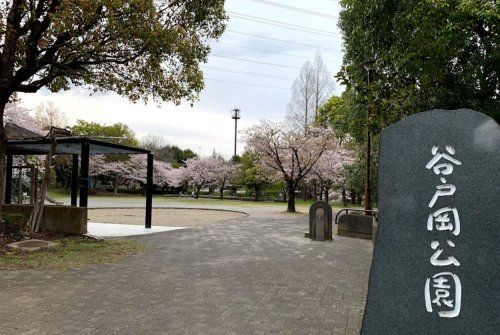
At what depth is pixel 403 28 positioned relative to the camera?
31.1ft

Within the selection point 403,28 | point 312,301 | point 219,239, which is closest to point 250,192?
point 219,239

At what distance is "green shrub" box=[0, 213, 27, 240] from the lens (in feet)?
32.6

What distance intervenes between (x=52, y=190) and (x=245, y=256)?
40.2 metres

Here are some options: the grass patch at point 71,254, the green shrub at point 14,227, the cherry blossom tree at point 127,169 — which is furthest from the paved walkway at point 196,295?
the cherry blossom tree at point 127,169

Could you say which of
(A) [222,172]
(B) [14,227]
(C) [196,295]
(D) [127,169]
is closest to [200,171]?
(A) [222,172]

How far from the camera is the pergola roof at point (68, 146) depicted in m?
11.2

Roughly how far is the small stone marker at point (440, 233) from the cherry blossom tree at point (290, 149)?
2033cm

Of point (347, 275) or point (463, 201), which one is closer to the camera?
point (463, 201)

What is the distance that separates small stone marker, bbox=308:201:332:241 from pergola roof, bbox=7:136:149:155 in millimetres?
5984

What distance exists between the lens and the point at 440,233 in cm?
330

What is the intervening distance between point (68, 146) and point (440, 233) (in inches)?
466

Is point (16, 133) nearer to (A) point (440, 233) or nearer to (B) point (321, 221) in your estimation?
(B) point (321, 221)

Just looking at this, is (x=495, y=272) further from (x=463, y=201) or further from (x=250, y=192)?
(x=250, y=192)

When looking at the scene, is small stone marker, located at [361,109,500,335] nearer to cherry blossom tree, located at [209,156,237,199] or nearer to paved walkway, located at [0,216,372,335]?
paved walkway, located at [0,216,372,335]
